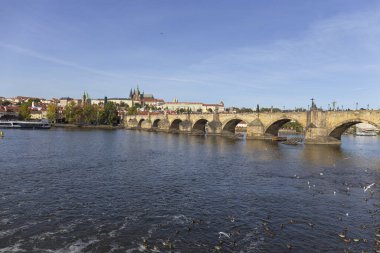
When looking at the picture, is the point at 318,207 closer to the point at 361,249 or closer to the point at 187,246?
the point at 361,249

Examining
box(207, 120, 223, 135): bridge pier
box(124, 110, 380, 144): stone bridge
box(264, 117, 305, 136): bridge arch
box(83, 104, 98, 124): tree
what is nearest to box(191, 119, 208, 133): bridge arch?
box(124, 110, 380, 144): stone bridge

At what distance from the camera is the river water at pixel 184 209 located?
18141 millimetres

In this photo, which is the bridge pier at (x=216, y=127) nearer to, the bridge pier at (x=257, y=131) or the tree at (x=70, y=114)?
the bridge pier at (x=257, y=131)

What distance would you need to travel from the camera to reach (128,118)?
184 m

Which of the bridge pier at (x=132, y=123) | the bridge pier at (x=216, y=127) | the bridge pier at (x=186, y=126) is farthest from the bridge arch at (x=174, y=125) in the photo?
the bridge pier at (x=132, y=123)

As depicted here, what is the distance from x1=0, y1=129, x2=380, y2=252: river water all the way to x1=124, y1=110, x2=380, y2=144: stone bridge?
32.7m

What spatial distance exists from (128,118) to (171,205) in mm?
162135

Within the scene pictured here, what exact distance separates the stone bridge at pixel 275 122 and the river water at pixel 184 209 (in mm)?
32705

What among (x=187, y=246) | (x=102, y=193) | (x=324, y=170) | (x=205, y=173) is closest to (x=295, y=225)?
(x=187, y=246)

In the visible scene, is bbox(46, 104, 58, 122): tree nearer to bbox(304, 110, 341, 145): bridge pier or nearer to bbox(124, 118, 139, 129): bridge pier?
bbox(124, 118, 139, 129): bridge pier

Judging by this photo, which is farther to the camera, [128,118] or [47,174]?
[128,118]

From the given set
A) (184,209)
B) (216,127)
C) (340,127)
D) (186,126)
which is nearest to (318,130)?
(340,127)

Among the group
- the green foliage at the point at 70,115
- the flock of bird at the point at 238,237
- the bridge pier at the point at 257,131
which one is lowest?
the flock of bird at the point at 238,237

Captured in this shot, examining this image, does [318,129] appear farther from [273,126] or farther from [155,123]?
[155,123]
